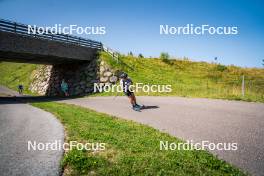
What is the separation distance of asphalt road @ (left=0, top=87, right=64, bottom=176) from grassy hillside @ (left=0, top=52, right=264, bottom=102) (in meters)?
13.0

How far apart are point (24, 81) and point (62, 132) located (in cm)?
3980

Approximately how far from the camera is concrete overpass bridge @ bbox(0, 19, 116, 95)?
2073cm

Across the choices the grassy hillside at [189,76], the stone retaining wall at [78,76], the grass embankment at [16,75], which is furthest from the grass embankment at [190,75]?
the grass embankment at [16,75]

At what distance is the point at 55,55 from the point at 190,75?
18020 mm

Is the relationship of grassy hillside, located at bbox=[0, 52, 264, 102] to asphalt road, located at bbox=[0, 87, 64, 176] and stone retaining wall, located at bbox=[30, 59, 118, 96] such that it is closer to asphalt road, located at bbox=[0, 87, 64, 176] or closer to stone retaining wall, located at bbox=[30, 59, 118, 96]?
stone retaining wall, located at bbox=[30, 59, 118, 96]

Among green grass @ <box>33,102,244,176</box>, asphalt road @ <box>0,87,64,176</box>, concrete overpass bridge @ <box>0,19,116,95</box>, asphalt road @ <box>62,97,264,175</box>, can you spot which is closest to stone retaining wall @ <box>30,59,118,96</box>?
concrete overpass bridge @ <box>0,19,116,95</box>

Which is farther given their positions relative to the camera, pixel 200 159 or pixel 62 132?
pixel 62 132

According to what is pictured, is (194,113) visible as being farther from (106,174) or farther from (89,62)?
(89,62)

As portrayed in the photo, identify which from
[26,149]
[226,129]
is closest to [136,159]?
[26,149]

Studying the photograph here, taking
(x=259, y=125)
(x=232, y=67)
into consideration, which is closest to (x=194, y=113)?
(x=259, y=125)

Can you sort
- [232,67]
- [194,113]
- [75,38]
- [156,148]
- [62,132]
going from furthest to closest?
[232,67] → [75,38] → [194,113] → [62,132] → [156,148]

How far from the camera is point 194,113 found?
1112 centimetres

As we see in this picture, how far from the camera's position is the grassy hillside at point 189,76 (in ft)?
67.6

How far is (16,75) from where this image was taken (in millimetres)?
48938
